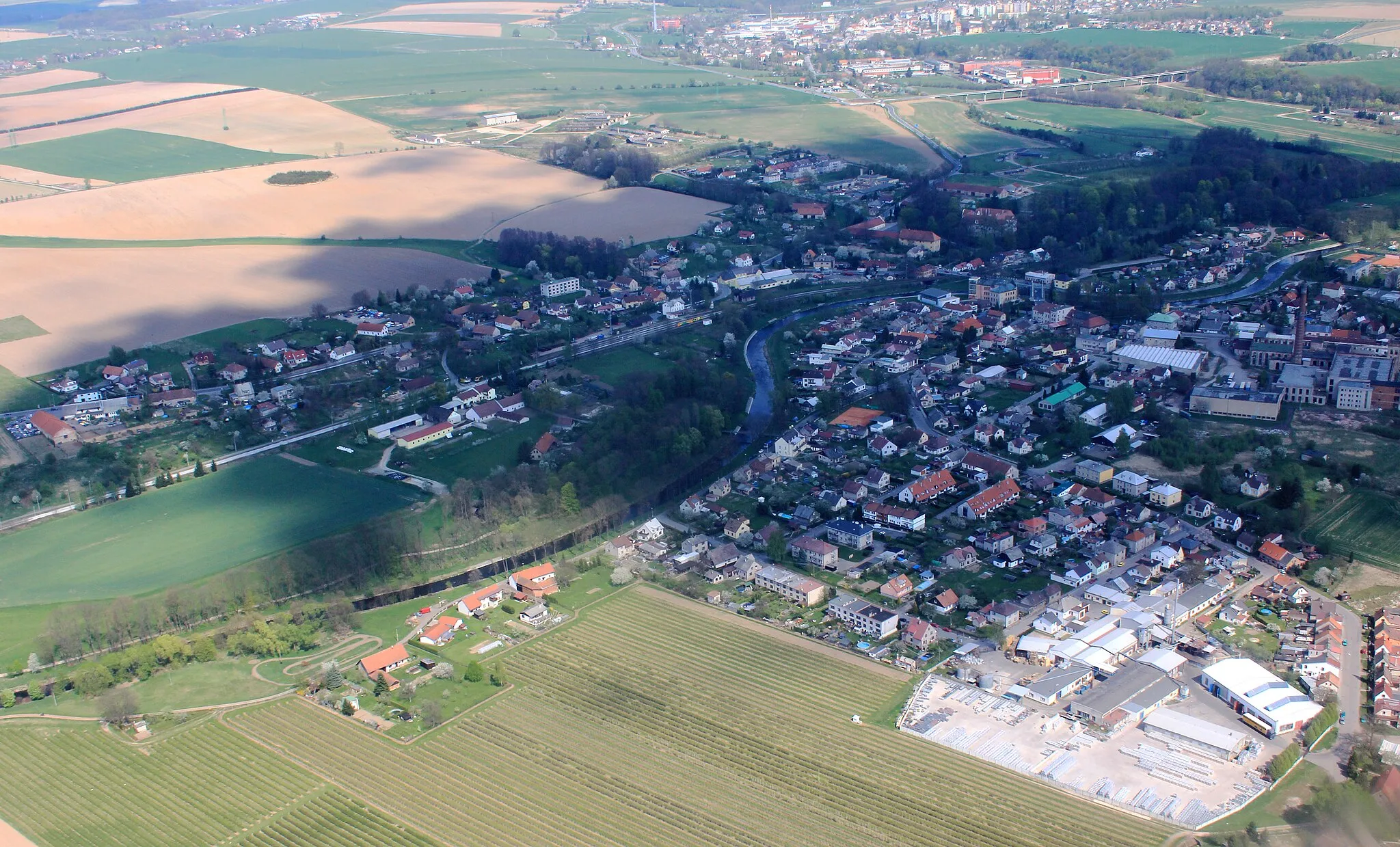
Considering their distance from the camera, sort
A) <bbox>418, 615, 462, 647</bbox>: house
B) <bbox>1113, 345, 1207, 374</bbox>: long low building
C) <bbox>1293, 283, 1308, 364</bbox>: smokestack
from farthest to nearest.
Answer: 1. <bbox>1113, 345, 1207, 374</bbox>: long low building
2. <bbox>1293, 283, 1308, 364</bbox>: smokestack
3. <bbox>418, 615, 462, 647</bbox>: house

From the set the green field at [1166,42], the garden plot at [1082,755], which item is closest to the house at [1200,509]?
the garden plot at [1082,755]

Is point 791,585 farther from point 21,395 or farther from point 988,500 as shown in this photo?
point 21,395

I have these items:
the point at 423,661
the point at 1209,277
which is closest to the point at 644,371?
the point at 423,661

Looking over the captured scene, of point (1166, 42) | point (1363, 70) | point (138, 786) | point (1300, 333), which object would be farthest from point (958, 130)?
point (138, 786)

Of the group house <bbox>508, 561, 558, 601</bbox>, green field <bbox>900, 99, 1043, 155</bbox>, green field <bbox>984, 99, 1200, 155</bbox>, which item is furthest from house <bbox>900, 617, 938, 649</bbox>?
green field <bbox>984, 99, 1200, 155</bbox>

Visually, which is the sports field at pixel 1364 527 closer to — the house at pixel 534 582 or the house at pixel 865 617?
the house at pixel 865 617

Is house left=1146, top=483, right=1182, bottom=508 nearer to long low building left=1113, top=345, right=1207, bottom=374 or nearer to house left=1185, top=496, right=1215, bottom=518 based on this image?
house left=1185, top=496, right=1215, bottom=518

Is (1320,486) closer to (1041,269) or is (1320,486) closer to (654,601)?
(654,601)
